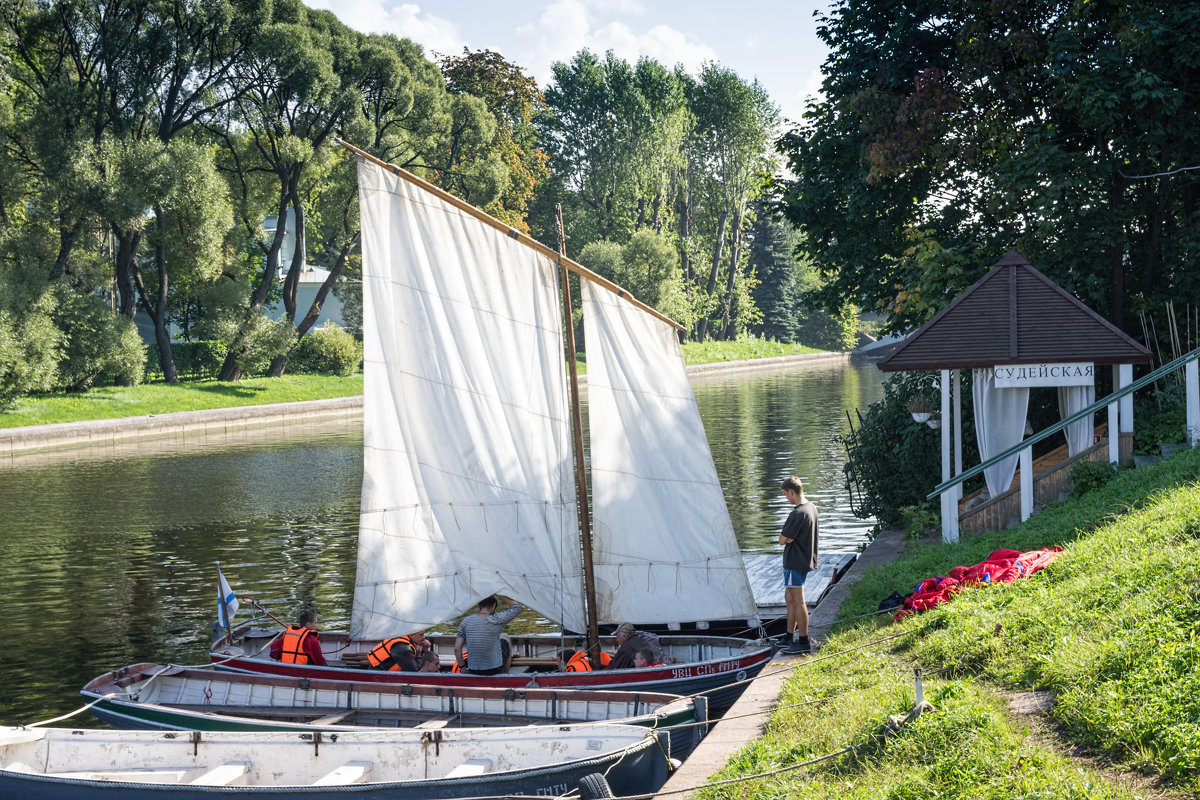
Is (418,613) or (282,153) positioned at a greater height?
(282,153)

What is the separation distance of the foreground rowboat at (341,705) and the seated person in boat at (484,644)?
79cm

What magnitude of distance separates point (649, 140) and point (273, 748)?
81.5 metres

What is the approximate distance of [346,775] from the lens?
10.1 metres

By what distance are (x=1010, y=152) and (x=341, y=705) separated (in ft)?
52.8

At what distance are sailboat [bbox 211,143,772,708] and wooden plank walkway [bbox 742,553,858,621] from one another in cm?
165

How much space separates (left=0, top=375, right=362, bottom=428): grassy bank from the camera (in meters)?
42.5

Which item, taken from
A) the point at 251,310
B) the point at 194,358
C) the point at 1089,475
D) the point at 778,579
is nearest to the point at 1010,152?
the point at 1089,475

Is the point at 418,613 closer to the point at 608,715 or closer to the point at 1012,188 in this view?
the point at 608,715

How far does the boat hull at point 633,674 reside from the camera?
500 inches

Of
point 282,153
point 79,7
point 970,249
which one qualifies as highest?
point 79,7

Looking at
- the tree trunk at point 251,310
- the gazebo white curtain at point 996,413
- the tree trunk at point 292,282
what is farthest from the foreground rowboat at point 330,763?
the tree trunk at point 292,282

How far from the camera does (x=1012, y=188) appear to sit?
2019 centimetres

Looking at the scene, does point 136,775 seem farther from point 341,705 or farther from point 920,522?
point 920,522

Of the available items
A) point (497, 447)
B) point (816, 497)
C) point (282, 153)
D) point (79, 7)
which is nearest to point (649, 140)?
point (282, 153)
